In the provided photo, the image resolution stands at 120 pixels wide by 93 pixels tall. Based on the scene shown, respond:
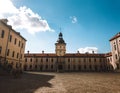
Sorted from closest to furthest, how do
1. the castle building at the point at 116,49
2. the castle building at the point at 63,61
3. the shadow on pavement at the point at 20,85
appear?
the shadow on pavement at the point at 20,85
the castle building at the point at 116,49
the castle building at the point at 63,61

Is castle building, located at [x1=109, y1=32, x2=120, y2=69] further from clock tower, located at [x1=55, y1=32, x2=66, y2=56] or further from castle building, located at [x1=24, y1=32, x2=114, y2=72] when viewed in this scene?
clock tower, located at [x1=55, y1=32, x2=66, y2=56]

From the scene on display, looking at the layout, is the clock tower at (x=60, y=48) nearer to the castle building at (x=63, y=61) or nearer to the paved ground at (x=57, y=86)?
the castle building at (x=63, y=61)

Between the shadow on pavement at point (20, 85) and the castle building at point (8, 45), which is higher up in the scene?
the castle building at point (8, 45)

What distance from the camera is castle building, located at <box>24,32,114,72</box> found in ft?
177

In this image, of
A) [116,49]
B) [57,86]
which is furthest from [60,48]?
[57,86]

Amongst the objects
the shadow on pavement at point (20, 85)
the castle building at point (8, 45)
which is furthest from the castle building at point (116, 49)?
the shadow on pavement at point (20, 85)

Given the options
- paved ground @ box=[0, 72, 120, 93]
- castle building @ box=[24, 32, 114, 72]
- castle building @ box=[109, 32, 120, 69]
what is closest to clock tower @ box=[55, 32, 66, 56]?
castle building @ box=[24, 32, 114, 72]

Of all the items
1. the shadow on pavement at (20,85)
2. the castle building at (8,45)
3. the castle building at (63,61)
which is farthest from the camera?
the castle building at (63,61)

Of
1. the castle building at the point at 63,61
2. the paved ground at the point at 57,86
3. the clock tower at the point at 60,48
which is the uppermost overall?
the clock tower at the point at 60,48

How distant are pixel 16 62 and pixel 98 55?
39.8 meters

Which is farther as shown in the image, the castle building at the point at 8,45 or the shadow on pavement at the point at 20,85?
the castle building at the point at 8,45

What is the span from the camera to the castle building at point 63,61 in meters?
54.0

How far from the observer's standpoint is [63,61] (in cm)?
5425

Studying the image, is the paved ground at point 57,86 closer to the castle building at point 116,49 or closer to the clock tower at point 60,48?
the castle building at point 116,49
